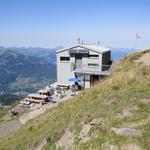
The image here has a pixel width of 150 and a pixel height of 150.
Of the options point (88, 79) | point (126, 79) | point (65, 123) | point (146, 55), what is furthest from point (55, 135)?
point (88, 79)

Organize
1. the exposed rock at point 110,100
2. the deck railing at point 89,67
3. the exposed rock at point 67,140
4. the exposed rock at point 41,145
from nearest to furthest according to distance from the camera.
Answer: the exposed rock at point 67,140, the exposed rock at point 41,145, the exposed rock at point 110,100, the deck railing at point 89,67

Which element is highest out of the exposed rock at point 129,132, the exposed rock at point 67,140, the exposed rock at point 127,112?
the exposed rock at point 127,112

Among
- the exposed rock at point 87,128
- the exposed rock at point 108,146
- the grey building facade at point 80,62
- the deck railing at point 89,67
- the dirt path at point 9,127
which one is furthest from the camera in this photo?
the grey building facade at point 80,62

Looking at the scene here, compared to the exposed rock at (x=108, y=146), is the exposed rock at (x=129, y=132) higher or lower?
higher

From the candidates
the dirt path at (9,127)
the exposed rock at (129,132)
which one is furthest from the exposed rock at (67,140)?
the dirt path at (9,127)

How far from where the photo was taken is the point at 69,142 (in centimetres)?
1116

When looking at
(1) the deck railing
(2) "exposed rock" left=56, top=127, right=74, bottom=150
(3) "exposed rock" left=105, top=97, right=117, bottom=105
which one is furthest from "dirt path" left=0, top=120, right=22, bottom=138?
(1) the deck railing

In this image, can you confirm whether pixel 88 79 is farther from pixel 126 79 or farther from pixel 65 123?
pixel 65 123

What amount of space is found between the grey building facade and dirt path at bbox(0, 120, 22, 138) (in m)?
14.4

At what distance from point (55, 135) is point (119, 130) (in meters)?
3.34

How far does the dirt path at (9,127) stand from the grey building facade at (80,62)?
566 inches

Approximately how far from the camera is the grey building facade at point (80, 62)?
3741 cm

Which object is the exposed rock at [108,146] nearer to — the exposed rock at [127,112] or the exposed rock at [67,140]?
the exposed rock at [67,140]

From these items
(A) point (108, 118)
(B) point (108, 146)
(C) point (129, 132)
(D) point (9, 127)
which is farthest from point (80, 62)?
(B) point (108, 146)
